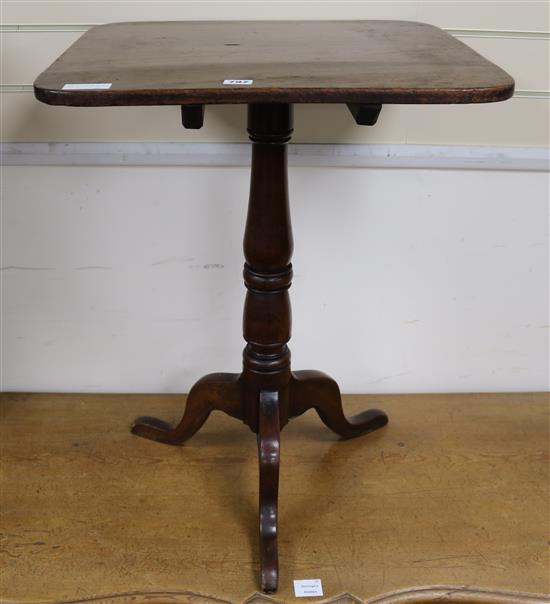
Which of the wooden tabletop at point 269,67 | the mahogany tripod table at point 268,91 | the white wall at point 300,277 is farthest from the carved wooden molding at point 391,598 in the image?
the wooden tabletop at point 269,67

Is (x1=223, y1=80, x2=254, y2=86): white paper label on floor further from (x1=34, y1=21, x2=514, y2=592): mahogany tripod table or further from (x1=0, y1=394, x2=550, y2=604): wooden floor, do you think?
(x1=0, y1=394, x2=550, y2=604): wooden floor

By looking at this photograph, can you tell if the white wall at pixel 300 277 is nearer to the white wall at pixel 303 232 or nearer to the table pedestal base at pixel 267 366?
the white wall at pixel 303 232

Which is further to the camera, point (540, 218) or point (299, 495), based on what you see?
point (540, 218)

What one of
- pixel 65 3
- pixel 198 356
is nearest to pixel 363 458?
pixel 198 356

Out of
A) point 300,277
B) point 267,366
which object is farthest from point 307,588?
point 300,277

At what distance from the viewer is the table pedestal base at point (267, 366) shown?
148 centimetres

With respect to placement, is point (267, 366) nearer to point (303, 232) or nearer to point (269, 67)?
point (303, 232)

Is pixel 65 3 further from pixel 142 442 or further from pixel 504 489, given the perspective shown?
pixel 504 489

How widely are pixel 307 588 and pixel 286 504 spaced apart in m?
0.24

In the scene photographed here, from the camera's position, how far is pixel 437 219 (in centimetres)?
193

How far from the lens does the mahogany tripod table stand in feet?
3.65

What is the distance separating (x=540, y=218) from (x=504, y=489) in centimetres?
67

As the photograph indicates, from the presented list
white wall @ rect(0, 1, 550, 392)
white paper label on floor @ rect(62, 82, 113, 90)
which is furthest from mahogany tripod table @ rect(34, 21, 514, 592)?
white wall @ rect(0, 1, 550, 392)

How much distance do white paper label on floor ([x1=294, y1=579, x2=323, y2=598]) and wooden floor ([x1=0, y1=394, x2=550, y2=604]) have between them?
0.06 feet
